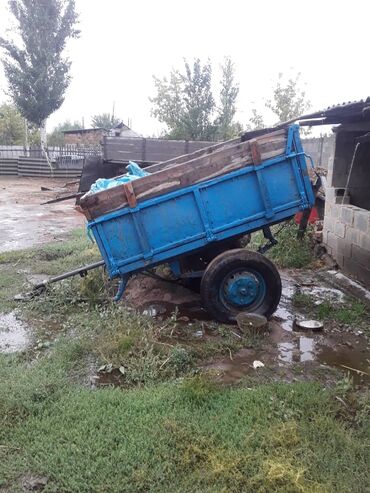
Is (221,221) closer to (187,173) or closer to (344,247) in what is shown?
(187,173)

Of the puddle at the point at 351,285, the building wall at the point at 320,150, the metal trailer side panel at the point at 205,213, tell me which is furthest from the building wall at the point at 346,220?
the building wall at the point at 320,150

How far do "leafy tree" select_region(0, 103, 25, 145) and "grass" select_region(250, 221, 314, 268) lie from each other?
41930 millimetres

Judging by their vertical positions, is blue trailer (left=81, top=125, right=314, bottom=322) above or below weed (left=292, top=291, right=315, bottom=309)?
above

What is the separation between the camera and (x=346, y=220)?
23.6 feet

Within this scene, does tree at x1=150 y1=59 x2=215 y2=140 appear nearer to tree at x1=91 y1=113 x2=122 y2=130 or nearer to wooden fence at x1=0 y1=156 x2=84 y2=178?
wooden fence at x1=0 y1=156 x2=84 y2=178

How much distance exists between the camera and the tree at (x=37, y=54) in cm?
2762

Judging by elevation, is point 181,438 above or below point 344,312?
above

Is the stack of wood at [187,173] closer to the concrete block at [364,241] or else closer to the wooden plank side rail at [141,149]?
the concrete block at [364,241]

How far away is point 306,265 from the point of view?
8.07 metres

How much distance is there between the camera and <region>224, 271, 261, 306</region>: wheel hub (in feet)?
17.3

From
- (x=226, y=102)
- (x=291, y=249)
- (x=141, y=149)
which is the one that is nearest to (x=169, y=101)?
(x=226, y=102)

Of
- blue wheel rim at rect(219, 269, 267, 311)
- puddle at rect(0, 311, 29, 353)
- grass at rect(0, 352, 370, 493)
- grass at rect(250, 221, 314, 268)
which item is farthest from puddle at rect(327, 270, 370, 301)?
puddle at rect(0, 311, 29, 353)

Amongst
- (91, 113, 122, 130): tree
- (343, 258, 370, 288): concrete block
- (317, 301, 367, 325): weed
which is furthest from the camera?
(91, 113, 122, 130): tree

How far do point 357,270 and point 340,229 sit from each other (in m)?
0.88
